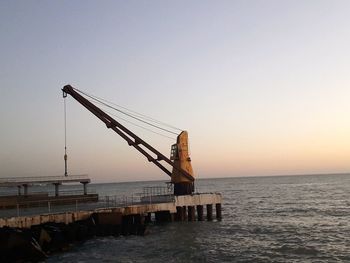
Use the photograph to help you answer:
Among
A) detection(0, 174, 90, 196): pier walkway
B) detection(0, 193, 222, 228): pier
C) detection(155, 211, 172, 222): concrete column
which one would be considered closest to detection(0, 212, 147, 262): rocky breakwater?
detection(0, 193, 222, 228): pier

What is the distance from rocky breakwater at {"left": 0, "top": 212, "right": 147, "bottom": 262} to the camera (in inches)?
1014

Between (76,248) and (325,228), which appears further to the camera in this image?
(325,228)

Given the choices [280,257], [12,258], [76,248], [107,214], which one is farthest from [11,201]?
[280,257]

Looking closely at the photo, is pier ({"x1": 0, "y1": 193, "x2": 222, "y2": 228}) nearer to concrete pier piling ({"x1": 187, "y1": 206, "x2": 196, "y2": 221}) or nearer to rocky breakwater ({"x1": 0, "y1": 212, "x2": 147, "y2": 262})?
concrete pier piling ({"x1": 187, "y1": 206, "x2": 196, "y2": 221})

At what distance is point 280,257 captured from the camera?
2941cm

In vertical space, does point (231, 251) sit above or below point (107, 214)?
below

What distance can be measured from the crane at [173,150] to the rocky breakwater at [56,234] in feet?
27.0

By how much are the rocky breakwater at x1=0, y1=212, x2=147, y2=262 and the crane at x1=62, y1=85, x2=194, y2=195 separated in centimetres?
824

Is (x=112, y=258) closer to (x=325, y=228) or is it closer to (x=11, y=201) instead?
(x=11, y=201)

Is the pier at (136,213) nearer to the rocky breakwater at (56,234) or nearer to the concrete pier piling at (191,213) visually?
the concrete pier piling at (191,213)

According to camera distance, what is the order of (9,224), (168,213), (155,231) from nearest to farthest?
(9,224), (155,231), (168,213)

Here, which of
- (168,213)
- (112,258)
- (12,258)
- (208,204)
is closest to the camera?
(12,258)

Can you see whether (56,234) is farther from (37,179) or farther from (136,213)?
(37,179)

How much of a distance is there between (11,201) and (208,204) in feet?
59.9
